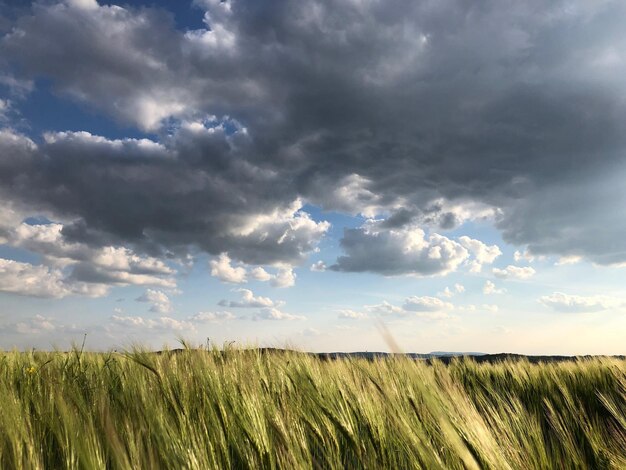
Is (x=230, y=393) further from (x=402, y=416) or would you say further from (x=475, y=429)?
(x=475, y=429)

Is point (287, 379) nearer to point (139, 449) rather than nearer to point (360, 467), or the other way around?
point (360, 467)

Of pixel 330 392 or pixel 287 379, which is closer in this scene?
pixel 330 392

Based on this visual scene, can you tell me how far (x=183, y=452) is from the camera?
195cm

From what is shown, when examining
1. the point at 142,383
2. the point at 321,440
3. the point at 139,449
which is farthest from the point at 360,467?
the point at 142,383

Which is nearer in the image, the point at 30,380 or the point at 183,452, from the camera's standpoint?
the point at 183,452

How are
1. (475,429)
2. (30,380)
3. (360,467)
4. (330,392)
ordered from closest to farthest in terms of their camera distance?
1. (475,429)
2. (360,467)
3. (330,392)
4. (30,380)

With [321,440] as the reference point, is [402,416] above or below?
above

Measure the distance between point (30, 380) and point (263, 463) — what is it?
2.61 meters

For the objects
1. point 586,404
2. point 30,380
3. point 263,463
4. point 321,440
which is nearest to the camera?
point 263,463

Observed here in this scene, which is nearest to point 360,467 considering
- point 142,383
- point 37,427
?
point 142,383

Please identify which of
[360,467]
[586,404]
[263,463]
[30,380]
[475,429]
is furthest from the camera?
A: [586,404]

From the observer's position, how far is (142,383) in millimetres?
2889

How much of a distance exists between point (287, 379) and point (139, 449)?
1638mm

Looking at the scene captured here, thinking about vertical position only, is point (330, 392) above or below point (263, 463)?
above
